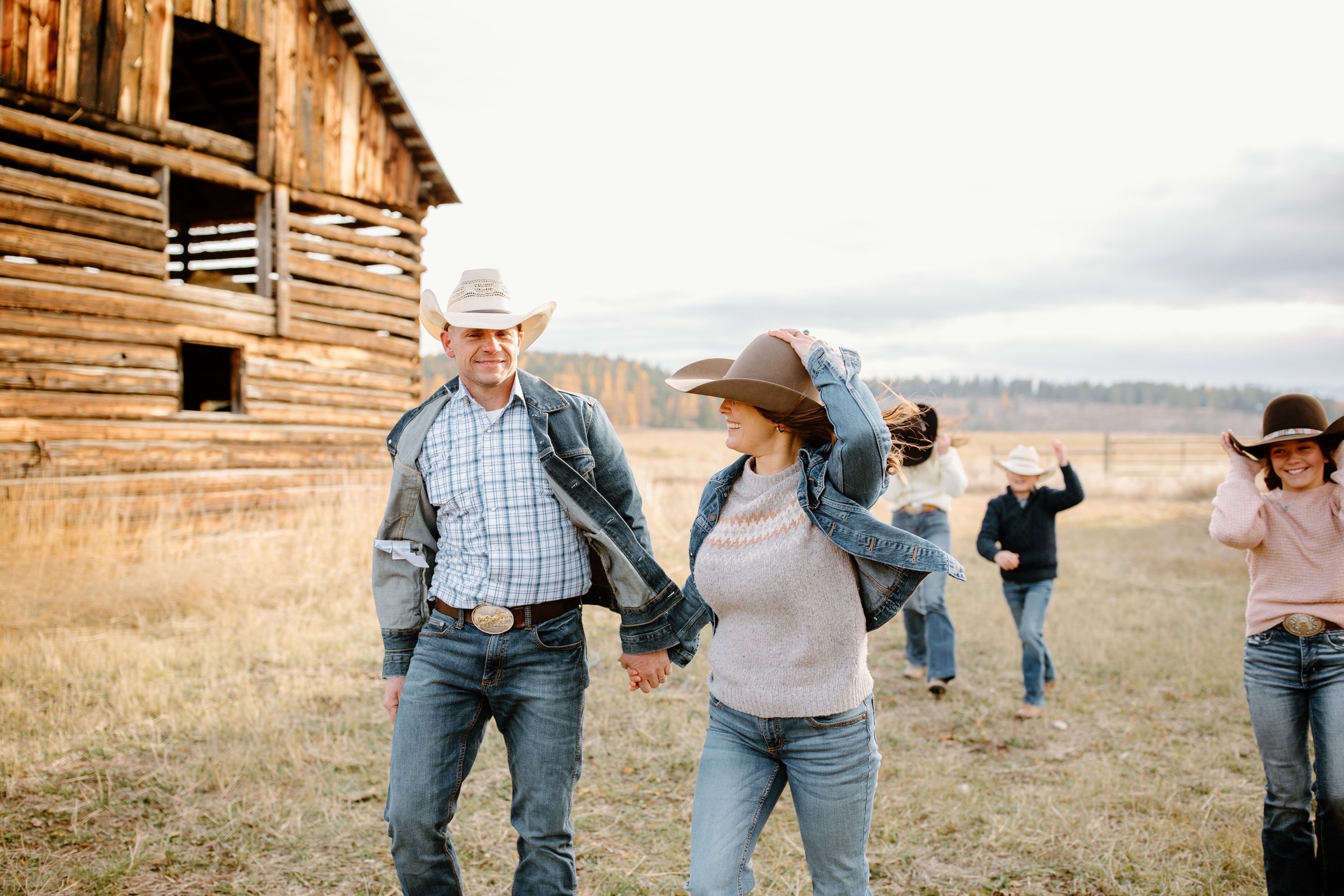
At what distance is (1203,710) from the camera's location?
6336 millimetres

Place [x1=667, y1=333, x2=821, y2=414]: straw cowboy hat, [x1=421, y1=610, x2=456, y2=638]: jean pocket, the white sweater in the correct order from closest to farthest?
[x1=667, y1=333, x2=821, y2=414]: straw cowboy hat
[x1=421, y1=610, x2=456, y2=638]: jean pocket
the white sweater

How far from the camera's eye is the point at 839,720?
260 centimetres

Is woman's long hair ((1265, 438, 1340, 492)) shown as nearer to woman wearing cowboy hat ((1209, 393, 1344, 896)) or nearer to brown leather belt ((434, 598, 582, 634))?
woman wearing cowboy hat ((1209, 393, 1344, 896))

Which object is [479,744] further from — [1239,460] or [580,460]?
[1239,460]

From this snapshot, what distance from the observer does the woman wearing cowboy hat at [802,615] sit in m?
2.58

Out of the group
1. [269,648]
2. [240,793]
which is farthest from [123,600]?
[240,793]

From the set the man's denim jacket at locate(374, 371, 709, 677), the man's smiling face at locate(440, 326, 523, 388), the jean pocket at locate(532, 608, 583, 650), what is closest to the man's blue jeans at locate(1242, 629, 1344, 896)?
the man's denim jacket at locate(374, 371, 709, 677)

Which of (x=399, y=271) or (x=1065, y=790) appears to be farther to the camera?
(x=399, y=271)

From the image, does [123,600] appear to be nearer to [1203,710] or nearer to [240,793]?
[240,793]

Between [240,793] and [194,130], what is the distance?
8919 millimetres

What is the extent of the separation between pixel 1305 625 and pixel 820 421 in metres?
2.11

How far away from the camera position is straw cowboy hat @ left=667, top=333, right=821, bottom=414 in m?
2.70

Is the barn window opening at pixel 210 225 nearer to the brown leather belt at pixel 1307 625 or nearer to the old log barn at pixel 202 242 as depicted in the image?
the old log barn at pixel 202 242

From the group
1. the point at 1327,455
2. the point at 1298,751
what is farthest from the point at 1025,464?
the point at 1298,751
